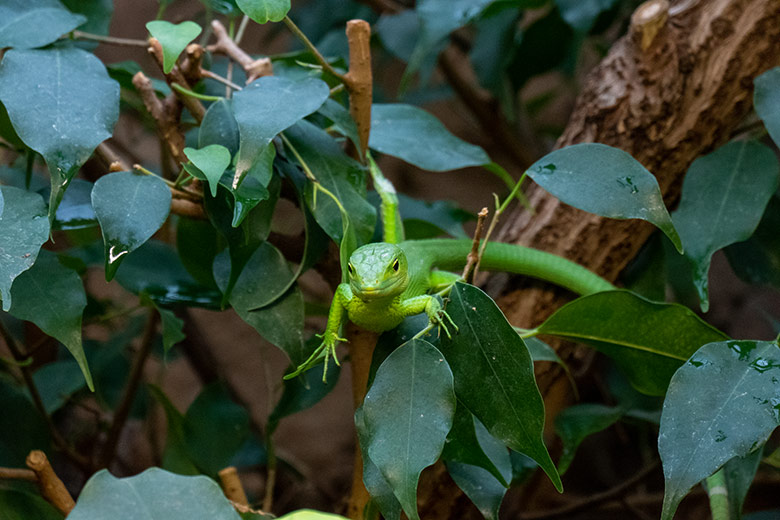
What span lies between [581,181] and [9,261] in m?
0.71

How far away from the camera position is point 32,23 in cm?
106

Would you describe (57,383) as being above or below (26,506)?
below

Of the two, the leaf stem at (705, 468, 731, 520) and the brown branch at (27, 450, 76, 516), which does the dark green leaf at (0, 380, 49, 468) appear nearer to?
the brown branch at (27, 450, 76, 516)

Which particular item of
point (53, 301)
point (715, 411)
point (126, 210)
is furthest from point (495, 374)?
point (53, 301)

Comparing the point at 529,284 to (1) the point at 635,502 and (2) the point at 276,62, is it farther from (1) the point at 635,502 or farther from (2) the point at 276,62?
(1) the point at 635,502

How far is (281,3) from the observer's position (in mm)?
890

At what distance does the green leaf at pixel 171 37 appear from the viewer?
93cm

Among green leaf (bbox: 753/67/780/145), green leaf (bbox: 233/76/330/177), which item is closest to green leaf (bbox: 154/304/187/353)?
green leaf (bbox: 233/76/330/177)

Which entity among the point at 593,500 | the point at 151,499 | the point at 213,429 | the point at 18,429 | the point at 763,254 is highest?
the point at 151,499

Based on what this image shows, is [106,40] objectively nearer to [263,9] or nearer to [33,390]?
[263,9]

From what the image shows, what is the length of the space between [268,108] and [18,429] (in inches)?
32.7

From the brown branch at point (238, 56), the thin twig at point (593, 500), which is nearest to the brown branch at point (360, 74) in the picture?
the brown branch at point (238, 56)

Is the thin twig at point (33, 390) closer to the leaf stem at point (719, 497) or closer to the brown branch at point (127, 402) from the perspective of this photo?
the brown branch at point (127, 402)

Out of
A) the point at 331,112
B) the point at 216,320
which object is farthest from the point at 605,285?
the point at 216,320
